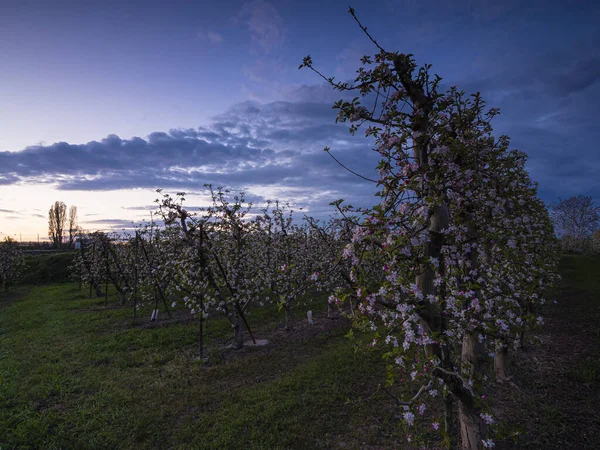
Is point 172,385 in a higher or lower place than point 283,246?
lower

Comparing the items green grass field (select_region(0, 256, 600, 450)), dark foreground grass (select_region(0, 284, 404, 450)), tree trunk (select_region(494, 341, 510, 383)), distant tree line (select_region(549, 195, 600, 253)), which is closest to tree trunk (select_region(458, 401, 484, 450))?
green grass field (select_region(0, 256, 600, 450))

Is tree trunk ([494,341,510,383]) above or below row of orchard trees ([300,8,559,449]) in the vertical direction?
below

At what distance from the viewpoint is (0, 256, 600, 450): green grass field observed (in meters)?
7.36

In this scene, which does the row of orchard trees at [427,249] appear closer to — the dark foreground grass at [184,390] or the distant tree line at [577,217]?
the dark foreground grass at [184,390]

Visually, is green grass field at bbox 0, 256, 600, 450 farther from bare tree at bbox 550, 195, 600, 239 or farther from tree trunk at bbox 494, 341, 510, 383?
bare tree at bbox 550, 195, 600, 239

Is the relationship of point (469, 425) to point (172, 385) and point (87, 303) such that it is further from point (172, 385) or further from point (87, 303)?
point (87, 303)

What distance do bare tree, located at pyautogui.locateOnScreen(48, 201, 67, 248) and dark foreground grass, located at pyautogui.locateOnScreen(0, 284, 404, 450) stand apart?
84.1 meters

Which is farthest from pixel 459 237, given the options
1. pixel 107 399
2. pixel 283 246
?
pixel 283 246

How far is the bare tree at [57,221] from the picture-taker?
3351 inches

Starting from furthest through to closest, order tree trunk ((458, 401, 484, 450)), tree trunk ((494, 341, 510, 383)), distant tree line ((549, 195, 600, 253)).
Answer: distant tree line ((549, 195, 600, 253))
tree trunk ((494, 341, 510, 383))
tree trunk ((458, 401, 484, 450))

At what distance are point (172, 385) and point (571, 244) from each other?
188 feet

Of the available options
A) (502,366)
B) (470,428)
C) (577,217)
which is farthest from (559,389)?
(577,217)

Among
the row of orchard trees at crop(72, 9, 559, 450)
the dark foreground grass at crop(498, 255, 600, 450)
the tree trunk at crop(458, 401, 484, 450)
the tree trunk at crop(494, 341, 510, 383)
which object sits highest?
the row of orchard trees at crop(72, 9, 559, 450)

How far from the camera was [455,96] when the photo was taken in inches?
237
